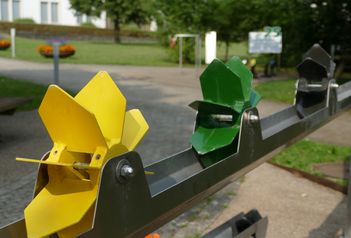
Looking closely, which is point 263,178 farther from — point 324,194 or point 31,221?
point 31,221

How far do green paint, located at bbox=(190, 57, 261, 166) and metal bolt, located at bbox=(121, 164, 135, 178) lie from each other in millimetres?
502

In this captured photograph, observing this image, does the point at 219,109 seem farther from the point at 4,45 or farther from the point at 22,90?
the point at 4,45

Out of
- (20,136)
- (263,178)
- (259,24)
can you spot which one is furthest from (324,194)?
(259,24)

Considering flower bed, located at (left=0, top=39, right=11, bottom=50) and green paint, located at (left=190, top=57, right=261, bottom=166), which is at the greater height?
green paint, located at (left=190, top=57, right=261, bottom=166)

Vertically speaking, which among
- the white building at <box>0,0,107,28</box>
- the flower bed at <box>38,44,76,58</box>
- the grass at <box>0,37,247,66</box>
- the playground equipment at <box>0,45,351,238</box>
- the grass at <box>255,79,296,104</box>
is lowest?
the grass at <box>255,79,296,104</box>

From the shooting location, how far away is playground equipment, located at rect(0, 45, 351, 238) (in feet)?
3.51

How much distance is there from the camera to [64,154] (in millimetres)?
1129

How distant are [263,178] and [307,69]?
3386 millimetres

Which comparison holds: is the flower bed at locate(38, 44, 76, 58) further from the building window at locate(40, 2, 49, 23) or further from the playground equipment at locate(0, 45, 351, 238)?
the building window at locate(40, 2, 49, 23)

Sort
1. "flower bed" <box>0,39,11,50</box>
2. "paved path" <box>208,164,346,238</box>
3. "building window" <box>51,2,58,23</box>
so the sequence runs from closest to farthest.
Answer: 1. "paved path" <box>208,164,346,238</box>
2. "flower bed" <box>0,39,11,50</box>
3. "building window" <box>51,2,58,23</box>

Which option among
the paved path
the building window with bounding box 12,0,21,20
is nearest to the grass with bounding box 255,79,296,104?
the paved path

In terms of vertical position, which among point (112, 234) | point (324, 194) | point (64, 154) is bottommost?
point (324, 194)

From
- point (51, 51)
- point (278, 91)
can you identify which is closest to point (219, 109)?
point (278, 91)

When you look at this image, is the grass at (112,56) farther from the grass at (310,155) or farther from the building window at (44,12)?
the building window at (44,12)
